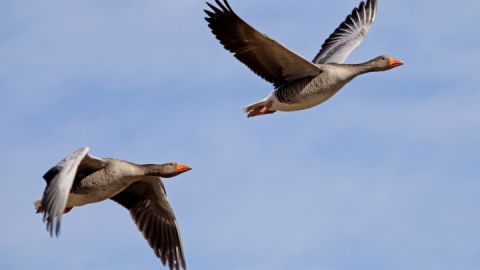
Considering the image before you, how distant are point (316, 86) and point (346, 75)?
1.58ft

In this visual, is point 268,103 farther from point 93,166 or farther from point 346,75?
point 93,166

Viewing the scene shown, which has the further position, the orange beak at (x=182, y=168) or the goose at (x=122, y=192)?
the orange beak at (x=182, y=168)

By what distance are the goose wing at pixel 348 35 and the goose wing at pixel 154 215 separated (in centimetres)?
446

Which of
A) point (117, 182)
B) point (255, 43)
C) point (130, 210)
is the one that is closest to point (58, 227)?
point (117, 182)

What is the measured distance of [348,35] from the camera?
807 inches

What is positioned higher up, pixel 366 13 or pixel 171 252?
pixel 366 13

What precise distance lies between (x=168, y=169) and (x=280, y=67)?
2478 mm

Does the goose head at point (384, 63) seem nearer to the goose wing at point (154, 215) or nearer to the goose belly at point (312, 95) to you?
the goose belly at point (312, 95)

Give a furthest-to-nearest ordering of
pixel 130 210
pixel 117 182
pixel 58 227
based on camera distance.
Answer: pixel 130 210 → pixel 117 182 → pixel 58 227

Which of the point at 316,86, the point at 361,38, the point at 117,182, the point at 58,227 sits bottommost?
the point at 58,227

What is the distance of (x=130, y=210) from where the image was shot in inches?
643

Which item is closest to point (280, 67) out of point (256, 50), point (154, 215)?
point (256, 50)

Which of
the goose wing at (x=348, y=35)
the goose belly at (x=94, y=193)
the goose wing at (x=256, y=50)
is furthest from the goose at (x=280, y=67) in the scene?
the goose belly at (x=94, y=193)

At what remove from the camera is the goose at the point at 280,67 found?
16225mm
